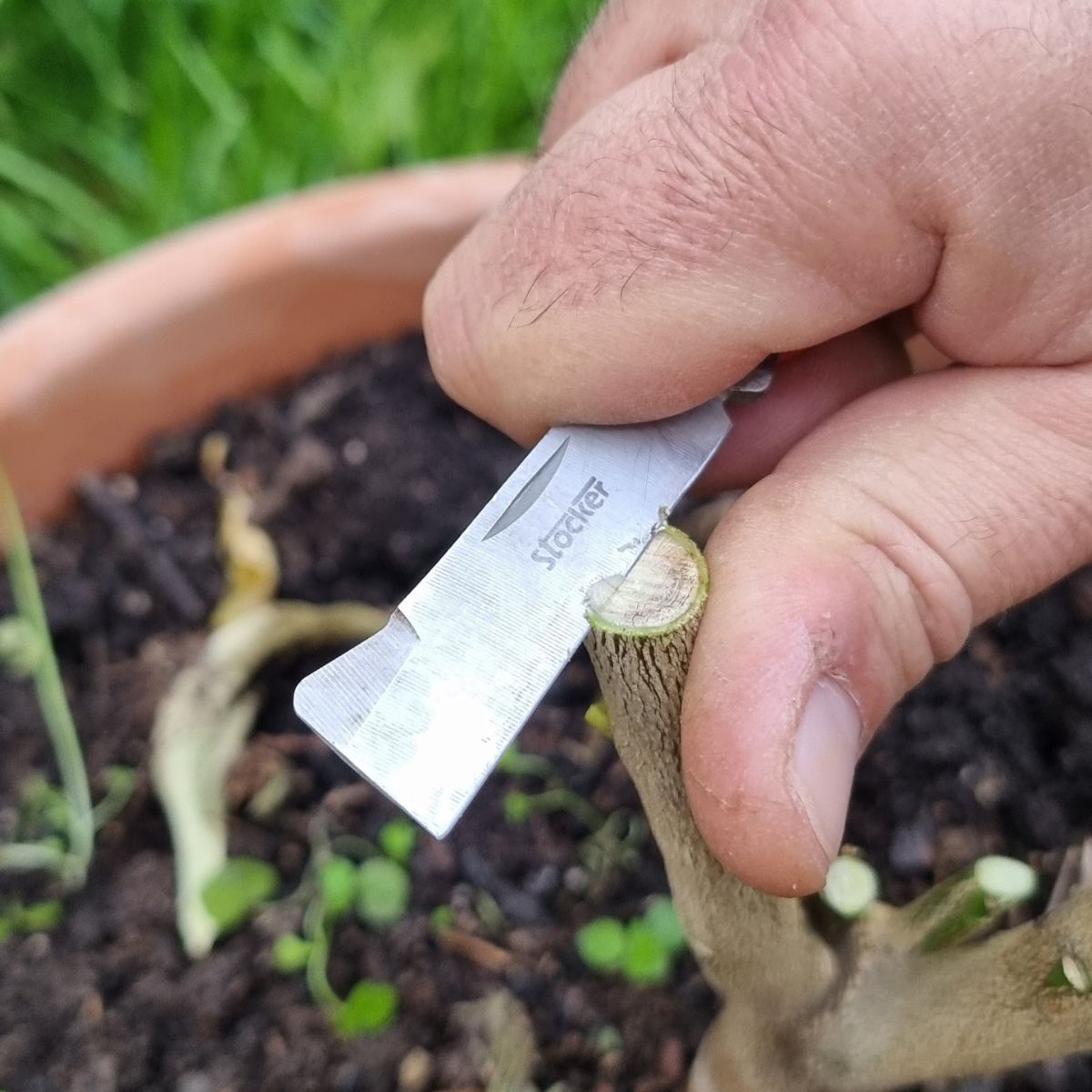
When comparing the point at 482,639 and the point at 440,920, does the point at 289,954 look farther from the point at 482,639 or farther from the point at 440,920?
the point at 482,639

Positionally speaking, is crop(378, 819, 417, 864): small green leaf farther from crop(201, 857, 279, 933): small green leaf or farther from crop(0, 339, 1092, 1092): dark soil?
crop(201, 857, 279, 933): small green leaf

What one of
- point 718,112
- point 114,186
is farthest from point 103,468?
Answer: point 718,112

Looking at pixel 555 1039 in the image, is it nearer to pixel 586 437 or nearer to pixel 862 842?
pixel 862 842

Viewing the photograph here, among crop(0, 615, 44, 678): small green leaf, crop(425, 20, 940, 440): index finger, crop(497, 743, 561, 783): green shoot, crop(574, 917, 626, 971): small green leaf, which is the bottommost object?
crop(574, 917, 626, 971): small green leaf

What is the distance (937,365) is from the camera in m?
1.17

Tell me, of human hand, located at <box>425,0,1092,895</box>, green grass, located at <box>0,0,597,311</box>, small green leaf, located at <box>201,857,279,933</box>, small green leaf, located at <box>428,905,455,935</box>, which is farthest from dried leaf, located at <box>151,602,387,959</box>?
green grass, located at <box>0,0,597,311</box>

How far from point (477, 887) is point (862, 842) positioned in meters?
0.43

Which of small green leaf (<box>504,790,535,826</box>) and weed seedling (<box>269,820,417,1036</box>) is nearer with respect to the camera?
weed seedling (<box>269,820,417,1036</box>)

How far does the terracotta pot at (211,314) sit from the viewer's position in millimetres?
A: 1471

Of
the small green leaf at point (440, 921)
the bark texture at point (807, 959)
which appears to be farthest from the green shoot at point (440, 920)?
the bark texture at point (807, 959)

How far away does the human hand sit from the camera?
77 centimetres

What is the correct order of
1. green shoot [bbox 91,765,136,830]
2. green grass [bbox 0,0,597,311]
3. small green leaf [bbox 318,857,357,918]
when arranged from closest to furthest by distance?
small green leaf [bbox 318,857,357,918] < green shoot [bbox 91,765,136,830] < green grass [bbox 0,0,597,311]

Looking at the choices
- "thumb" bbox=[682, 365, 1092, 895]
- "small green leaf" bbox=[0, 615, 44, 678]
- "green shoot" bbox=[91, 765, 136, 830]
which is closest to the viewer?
"thumb" bbox=[682, 365, 1092, 895]

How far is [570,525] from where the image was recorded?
85 centimetres
